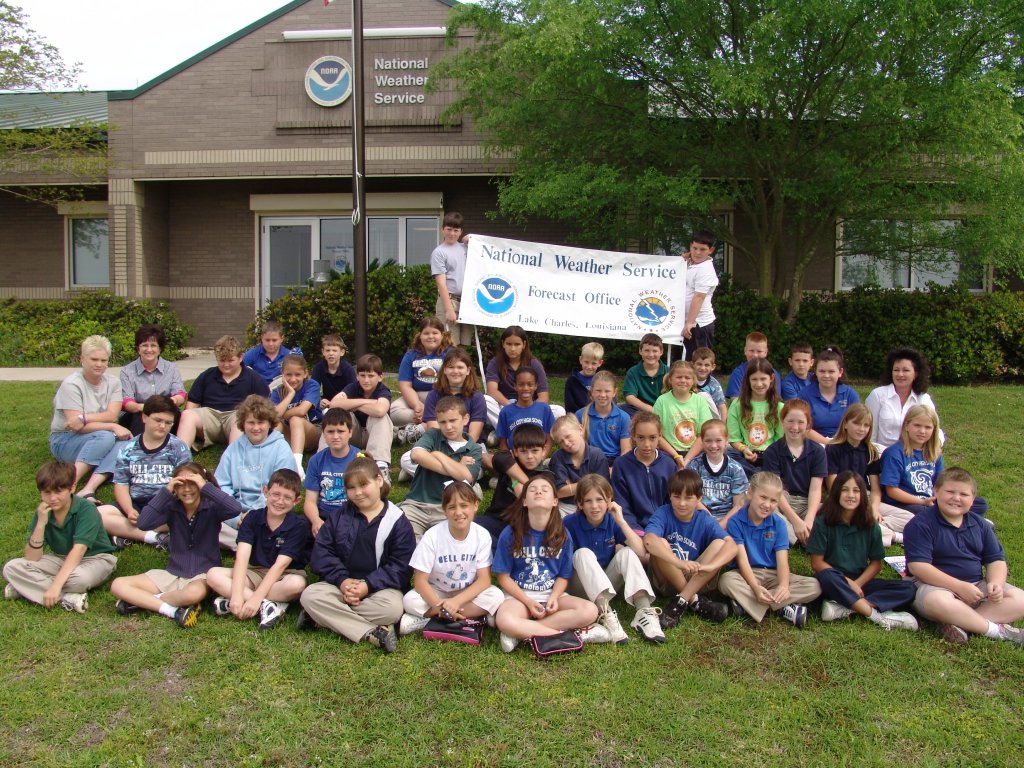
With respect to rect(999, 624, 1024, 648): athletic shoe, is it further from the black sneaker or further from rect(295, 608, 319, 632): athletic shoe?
rect(295, 608, 319, 632): athletic shoe

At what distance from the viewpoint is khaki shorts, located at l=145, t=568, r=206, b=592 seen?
449 centimetres

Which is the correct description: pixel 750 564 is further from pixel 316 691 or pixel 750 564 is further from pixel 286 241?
pixel 286 241

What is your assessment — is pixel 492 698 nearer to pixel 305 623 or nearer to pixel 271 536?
pixel 305 623

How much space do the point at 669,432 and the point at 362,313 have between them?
146 inches

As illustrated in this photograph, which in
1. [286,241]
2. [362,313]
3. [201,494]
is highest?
[286,241]

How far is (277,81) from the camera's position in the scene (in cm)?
1352

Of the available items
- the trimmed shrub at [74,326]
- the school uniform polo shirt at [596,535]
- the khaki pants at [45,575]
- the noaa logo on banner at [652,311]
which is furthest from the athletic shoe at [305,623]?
the trimmed shrub at [74,326]

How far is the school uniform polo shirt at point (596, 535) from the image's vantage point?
464 cm

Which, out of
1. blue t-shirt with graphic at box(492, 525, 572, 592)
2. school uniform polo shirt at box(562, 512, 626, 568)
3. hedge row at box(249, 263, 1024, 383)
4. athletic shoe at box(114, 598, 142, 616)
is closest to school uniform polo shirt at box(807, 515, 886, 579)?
school uniform polo shirt at box(562, 512, 626, 568)

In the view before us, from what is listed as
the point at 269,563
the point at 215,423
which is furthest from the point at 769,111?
the point at 269,563

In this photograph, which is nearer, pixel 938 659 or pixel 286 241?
pixel 938 659

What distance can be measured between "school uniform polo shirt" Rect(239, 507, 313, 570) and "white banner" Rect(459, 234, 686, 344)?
3625 millimetres

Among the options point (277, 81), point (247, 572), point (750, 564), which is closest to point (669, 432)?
point (750, 564)

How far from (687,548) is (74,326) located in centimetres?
1133
